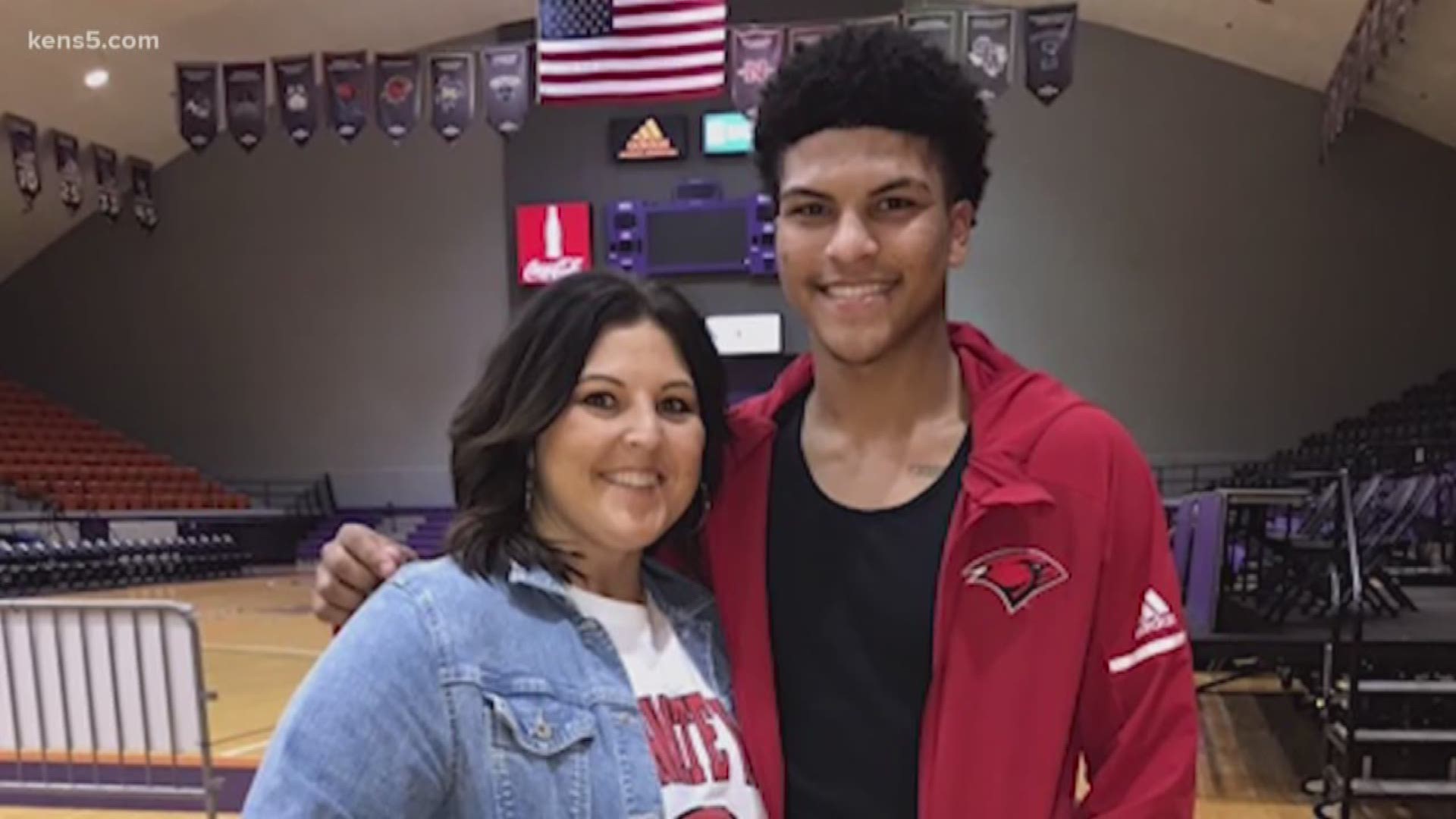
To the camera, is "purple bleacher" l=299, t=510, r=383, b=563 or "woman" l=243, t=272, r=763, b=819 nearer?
"woman" l=243, t=272, r=763, b=819

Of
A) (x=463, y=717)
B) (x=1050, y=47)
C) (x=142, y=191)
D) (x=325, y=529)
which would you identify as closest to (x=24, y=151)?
(x=142, y=191)

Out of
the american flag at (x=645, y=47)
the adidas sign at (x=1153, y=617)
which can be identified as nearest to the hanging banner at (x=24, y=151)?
the american flag at (x=645, y=47)

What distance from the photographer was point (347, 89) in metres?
12.0

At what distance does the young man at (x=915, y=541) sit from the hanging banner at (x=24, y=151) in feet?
51.7

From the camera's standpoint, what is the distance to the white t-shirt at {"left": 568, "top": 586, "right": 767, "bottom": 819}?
1202 mm

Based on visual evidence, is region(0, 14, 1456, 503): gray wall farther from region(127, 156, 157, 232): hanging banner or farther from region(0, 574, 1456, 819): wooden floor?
region(0, 574, 1456, 819): wooden floor

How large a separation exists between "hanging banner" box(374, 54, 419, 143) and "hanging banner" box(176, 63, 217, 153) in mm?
1711

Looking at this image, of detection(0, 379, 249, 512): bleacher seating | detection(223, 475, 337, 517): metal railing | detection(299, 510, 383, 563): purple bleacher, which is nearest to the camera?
detection(0, 379, 249, 512): bleacher seating

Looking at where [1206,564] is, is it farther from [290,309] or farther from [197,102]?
[290,309]

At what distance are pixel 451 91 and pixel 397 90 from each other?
0.58 meters

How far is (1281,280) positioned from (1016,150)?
370 cm

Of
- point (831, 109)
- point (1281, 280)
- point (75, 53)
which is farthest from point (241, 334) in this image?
point (831, 109)

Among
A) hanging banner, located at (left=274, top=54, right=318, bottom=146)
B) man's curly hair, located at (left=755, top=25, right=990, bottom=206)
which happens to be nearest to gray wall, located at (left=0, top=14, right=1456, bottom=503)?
hanging banner, located at (left=274, top=54, right=318, bottom=146)

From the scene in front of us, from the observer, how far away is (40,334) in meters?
18.6
